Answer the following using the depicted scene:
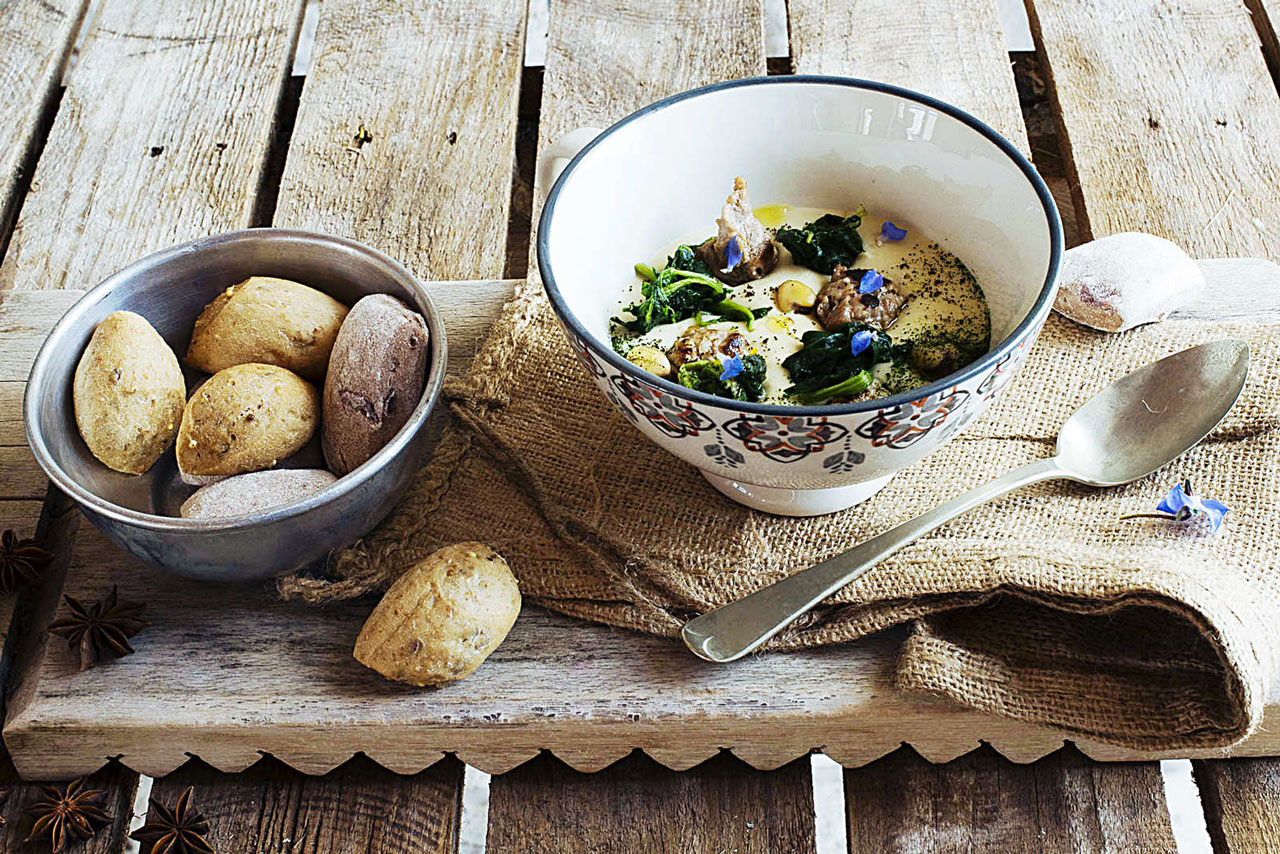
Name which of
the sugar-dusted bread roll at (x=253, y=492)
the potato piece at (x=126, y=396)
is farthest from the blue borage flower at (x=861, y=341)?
the potato piece at (x=126, y=396)

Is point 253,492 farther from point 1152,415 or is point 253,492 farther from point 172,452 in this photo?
point 1152,415

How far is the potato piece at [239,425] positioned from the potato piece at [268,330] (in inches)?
1.3

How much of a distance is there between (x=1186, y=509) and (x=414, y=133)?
84cm

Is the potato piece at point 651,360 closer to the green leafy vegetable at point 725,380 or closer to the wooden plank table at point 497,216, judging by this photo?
the green leafy vegetable at point 725,380

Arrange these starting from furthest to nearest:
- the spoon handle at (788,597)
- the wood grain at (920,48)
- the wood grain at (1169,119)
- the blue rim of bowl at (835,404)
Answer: the wood grain at (920,48)
the wood grain at (1169,119)
the spoon handle at (788,597)
the blue rim of bowl at (835,404)

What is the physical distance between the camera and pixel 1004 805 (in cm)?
79

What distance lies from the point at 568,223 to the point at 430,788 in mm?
401

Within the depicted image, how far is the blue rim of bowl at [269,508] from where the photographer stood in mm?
738

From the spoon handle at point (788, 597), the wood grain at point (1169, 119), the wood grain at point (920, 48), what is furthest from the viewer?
the wood grain at point (920, 48)

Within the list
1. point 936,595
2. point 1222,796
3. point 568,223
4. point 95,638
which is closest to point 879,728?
point 936,595

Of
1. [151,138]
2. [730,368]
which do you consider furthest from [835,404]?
[151,138]

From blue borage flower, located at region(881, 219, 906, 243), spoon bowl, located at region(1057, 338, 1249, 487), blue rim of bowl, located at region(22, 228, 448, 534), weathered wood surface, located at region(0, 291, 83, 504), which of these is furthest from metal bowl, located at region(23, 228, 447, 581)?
spoon bowl, located at region(1057, 338, 1249, 487)

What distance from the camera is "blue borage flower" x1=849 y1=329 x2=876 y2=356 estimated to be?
2.56 feet

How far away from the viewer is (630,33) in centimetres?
133
